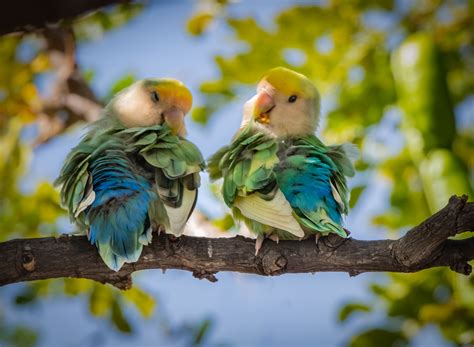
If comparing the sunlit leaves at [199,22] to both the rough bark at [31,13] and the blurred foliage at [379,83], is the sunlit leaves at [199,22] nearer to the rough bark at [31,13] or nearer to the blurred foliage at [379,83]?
the blurred foliage at [379,83]

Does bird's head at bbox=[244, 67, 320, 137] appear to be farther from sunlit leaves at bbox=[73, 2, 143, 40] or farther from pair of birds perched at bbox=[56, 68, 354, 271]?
sunlit leaves at bbox=[73, 2, 143, 40]

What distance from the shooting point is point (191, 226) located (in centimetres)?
317

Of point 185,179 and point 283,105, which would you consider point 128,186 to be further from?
point 283,105

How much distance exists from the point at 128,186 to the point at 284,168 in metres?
0.57

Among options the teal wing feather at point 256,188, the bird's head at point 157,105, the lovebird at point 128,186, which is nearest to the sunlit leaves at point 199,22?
the bird's head at point 157,105

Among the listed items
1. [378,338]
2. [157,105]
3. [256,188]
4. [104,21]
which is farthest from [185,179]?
[104,21]

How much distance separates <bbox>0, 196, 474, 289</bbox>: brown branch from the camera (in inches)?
87.4

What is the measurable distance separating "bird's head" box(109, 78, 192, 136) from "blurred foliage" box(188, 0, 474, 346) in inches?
33.7

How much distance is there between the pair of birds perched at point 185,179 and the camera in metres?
2.29

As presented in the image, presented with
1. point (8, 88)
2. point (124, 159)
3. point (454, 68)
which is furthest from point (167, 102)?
point (454, 68)

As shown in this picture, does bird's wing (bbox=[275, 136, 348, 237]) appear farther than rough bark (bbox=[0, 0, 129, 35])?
Yes

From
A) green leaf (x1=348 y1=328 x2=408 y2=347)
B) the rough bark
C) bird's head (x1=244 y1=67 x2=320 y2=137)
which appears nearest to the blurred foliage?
green leaf (x1=348 y1=328 x2=408 y2=347)

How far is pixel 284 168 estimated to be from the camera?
2490mm

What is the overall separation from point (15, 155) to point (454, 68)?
257 centimetres
